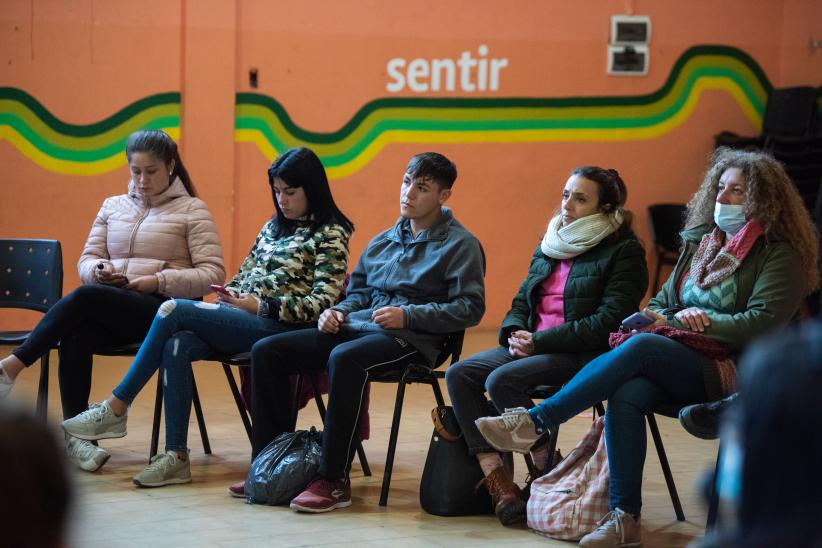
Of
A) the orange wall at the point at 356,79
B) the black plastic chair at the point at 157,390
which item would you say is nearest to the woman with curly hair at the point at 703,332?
the black plastic chair at the point at 157,390

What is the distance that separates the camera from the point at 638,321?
10.5 feet

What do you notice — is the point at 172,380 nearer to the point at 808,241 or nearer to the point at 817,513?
the point at 808,241

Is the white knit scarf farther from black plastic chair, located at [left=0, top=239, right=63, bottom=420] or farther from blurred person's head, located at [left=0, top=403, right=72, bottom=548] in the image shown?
blurred person's head, located at [left=0, top=403, right=72, bottom=548]

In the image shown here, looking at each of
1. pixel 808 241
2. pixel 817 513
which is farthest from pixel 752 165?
pixel 817 513

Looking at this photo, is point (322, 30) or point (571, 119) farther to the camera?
point (571, 119)

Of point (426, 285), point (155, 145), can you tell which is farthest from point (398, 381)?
point (155, 145)

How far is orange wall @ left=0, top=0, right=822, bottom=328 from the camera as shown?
21.4 feet

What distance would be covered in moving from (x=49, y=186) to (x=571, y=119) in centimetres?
328

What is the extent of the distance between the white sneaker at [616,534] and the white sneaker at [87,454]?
1.63 m

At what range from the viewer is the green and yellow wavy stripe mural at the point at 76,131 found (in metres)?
6.43

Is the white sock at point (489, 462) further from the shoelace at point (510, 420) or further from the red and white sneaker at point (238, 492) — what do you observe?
the red and white sneaker at point (238, 492)

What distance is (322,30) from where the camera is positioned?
276 inches

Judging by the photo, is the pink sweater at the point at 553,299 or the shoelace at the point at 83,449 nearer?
the pink sweater at the point at 553,299

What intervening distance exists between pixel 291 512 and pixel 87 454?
2.67 ft
